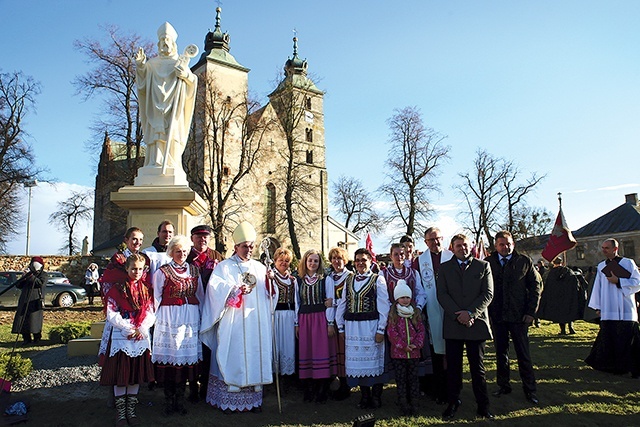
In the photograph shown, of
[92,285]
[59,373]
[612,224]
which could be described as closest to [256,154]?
[92,285]

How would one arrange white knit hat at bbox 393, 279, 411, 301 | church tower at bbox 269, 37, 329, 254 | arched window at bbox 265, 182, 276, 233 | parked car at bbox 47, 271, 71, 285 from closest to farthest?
white knit hat at bbox 393, 279, 411, 301 < parked car at bbox 47, 271, 71, 285 < church tower at bbox 269, 37, 329, 254 < arched window at bbox 265, 182, 276, 233

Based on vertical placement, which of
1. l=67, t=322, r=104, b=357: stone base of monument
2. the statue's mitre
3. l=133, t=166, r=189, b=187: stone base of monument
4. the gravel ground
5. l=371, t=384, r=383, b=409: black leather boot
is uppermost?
the statue's mitre

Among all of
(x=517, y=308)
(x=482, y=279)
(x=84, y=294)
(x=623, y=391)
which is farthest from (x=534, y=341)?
(x=84, y=294)

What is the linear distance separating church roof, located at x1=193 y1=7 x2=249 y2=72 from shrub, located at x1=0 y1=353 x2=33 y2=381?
120 feet

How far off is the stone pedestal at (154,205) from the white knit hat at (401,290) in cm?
322

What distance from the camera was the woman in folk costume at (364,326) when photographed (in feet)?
17.9

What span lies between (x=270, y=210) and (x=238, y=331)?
116ft

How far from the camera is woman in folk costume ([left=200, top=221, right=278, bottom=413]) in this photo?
525cm

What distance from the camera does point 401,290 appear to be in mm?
5430

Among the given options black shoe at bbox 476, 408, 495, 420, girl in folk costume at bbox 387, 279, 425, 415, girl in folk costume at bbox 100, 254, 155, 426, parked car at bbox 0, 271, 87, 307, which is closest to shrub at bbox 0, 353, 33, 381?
girl in folk costume at bbox 100, 254, 155, 426

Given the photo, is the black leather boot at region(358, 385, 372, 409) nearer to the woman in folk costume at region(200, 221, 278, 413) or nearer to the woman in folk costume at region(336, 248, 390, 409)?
the woman in folk costume at region(336, 248, 390, 409)

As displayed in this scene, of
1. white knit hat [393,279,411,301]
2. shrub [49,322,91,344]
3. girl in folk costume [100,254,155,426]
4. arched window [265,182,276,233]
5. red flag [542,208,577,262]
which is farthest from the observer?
arched window [265,182,276,233]

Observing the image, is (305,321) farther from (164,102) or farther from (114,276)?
(164,102)

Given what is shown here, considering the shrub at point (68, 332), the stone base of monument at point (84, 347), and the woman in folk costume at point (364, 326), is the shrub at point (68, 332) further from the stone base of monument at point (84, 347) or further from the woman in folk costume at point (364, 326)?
the woman in folk costume at point (364, 326)
